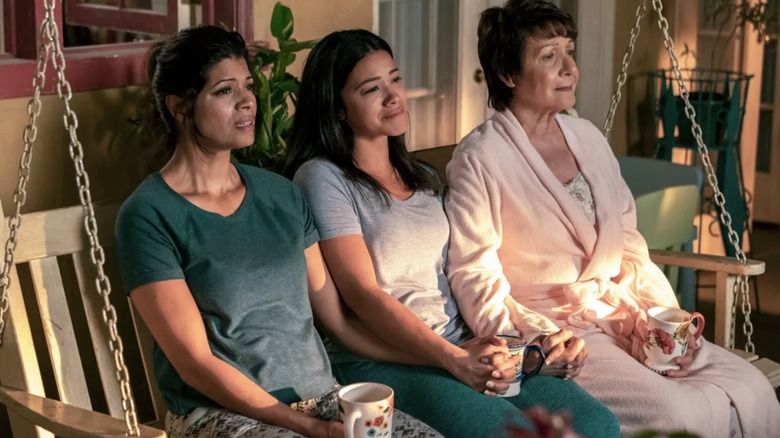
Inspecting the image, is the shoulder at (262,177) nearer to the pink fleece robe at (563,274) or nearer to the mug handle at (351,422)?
the pink fleece robe at (563,274)

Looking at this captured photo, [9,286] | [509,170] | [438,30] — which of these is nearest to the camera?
[9,286]

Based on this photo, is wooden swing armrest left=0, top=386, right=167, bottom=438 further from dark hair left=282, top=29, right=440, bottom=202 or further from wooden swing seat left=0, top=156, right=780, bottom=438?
dark hair left=282, top=29, right=440, bottom=202

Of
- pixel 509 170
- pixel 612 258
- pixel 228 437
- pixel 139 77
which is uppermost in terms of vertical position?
pixel 139 77

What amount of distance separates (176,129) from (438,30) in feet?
6.74

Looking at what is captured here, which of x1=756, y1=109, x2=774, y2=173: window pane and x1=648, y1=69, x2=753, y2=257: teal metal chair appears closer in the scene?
x1=648, y1=69, x2=753, y2=257: teal metal chair

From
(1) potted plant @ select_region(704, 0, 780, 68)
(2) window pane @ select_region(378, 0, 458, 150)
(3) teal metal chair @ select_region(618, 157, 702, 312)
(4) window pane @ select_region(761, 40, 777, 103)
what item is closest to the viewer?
(3) teal metal chair @ select_region(618, 157, 702, 312)

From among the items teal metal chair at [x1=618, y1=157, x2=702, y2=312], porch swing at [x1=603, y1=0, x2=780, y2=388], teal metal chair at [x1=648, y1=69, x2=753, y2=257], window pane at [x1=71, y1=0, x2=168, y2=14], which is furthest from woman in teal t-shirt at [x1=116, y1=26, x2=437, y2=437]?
teal metal chair at [x1=648, y1=69, x2=753, y2=257]

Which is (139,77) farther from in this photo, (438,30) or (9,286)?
(438,30)

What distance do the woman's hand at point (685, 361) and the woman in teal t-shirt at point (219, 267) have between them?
64 cm

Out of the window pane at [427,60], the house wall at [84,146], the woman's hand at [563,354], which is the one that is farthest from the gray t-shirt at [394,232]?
the window pane at [427,60]

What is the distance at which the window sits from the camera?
8.46ft

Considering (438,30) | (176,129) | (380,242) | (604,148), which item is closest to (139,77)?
(176,129)

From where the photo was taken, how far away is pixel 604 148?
2.80 metres

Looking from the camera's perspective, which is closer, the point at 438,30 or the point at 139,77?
the point at 139,77
